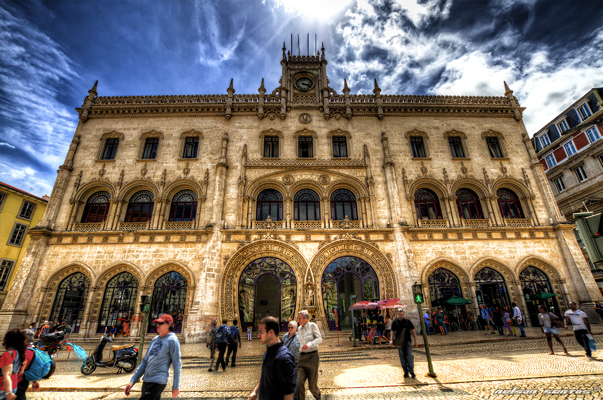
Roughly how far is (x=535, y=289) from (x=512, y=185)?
748 centimetres

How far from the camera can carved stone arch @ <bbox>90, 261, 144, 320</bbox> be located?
16672 mm

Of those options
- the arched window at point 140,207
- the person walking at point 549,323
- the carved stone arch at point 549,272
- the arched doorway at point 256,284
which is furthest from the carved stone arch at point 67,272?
the carved stone arch at point 549,272

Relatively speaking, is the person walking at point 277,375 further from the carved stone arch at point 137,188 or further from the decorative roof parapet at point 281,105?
the decorative roof parapet at point 281,105

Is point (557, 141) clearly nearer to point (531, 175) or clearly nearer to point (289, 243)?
point (531, 175)

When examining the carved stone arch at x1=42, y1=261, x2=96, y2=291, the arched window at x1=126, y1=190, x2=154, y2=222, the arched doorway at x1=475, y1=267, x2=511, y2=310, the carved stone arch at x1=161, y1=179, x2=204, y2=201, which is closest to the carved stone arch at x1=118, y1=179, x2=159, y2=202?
the arched window at x1=126, y1=190, x2=154, y2=222

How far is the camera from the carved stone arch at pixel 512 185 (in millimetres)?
20500

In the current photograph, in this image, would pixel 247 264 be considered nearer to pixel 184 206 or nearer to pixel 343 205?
pixel 184 206

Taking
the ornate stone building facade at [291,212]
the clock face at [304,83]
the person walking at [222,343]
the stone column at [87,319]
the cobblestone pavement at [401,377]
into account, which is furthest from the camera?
the clock face at [304,83]

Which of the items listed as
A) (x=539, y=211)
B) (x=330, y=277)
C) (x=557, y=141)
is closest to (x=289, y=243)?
(x=330, y=277)

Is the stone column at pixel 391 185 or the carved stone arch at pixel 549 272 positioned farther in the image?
the stone column at pixel 391 185

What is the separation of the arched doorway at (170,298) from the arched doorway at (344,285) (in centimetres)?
867

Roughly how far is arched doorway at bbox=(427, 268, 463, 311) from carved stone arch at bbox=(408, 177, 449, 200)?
213 inches

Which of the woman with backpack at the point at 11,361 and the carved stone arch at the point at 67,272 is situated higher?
the carved stone arch at the point at 67,272

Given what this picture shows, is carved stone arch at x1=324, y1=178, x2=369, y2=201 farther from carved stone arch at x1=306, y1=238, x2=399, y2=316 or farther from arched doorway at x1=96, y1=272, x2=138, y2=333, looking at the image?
arched doorway at x1=96, y1=272, x2=138, y2=333
